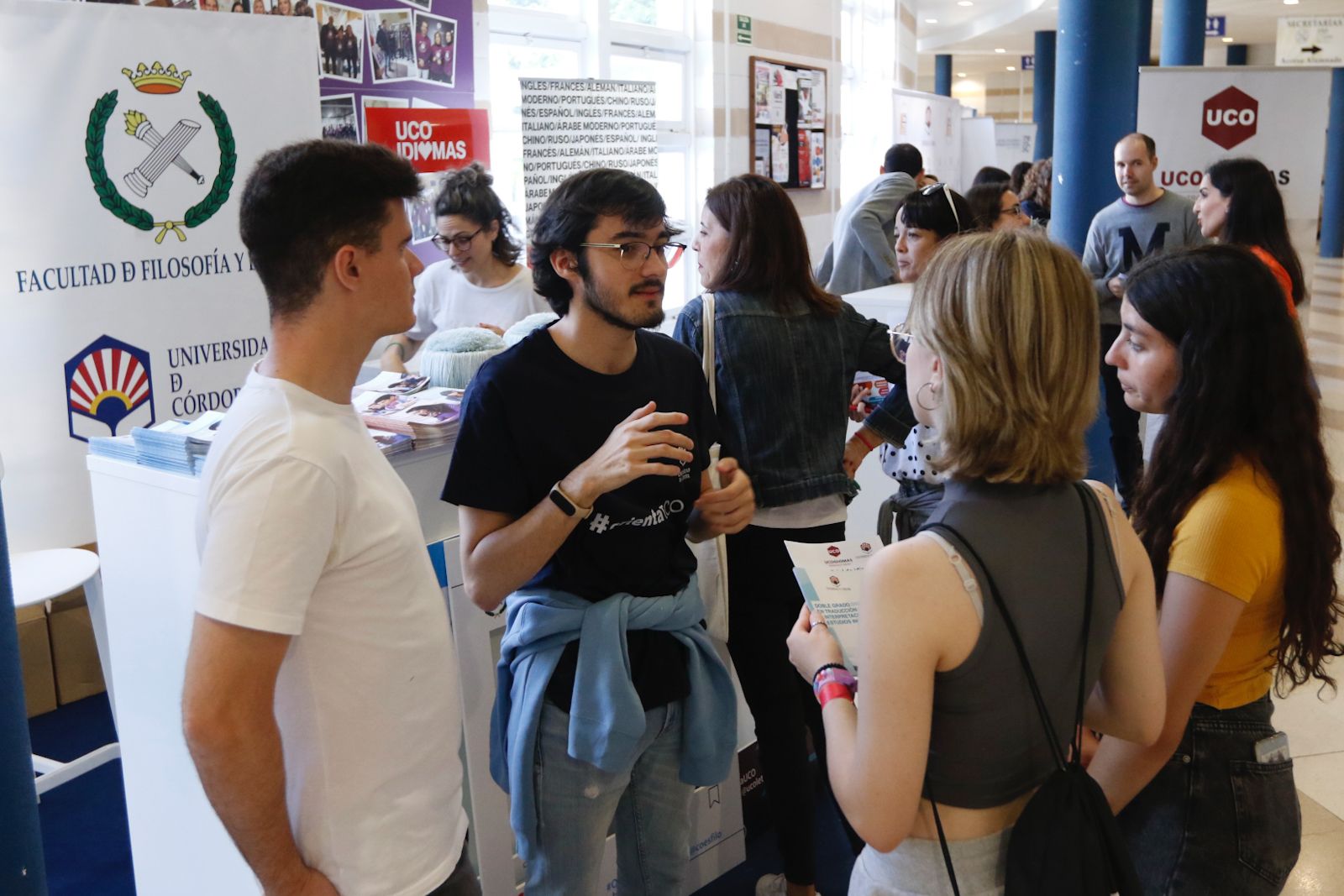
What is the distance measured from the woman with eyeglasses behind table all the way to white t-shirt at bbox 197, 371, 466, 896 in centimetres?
225

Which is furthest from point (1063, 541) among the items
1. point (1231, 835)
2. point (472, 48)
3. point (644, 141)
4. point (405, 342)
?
point (644, 141)

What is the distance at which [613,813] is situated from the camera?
192cm

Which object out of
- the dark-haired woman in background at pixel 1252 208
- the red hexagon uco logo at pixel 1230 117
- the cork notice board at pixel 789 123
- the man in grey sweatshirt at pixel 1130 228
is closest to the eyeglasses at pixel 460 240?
the dark-haired woman in background at pixel 1252 208

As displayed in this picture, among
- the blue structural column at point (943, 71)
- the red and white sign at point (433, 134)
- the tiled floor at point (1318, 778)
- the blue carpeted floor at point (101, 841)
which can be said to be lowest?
the blue carpeted floor at point (101, 841)

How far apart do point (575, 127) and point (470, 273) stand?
1849 millimetres

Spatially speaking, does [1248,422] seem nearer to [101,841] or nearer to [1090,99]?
[101,841]

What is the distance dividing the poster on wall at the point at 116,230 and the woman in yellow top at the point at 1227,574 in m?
2.91

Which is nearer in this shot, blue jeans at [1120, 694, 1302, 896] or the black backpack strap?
the black backpack strap

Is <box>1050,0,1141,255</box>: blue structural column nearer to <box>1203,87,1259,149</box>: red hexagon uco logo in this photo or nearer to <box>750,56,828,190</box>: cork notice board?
<box>1203,87,1259,149</box>: red hexagon uco logo

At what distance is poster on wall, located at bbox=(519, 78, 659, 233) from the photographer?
16.9 feet

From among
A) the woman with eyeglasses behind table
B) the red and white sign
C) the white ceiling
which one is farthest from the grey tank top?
the white ceiling

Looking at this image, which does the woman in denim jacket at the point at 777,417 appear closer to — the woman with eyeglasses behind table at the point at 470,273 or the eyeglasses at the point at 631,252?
the eyeglasses at the point at 631,252

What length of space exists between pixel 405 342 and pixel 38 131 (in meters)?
1.21

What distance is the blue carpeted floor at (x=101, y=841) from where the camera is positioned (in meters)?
2.81
